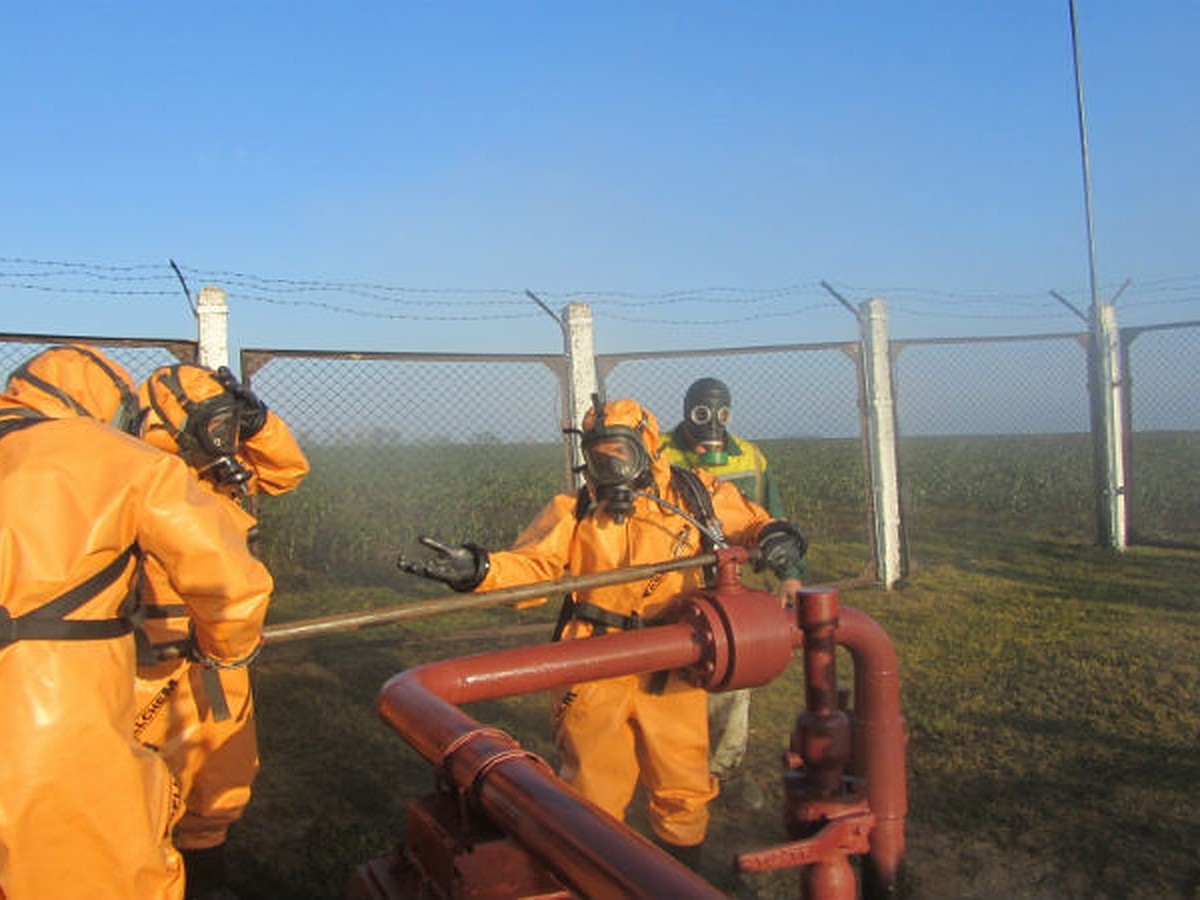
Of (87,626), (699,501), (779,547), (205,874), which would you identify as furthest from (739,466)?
(87,626)

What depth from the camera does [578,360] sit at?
22.6ft

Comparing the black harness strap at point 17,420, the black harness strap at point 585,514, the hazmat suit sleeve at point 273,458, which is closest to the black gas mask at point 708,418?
the black harness strap at point 585,514

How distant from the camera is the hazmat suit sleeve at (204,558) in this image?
245 cm

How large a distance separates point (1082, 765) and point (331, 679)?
14.9 feet

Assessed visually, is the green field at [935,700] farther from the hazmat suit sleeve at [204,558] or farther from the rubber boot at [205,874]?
the hazmat suit sleeve at [204,558]

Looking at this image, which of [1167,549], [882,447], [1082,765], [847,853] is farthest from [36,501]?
[1167,549]

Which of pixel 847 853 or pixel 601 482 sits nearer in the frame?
pixel 847 853

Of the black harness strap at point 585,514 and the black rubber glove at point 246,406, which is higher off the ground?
the black rubber glove at point 246,406

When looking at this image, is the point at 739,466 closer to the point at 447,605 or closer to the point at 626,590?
the point at 626,590

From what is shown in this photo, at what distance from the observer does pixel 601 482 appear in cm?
355

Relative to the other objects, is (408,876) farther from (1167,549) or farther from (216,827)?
(1167,549)

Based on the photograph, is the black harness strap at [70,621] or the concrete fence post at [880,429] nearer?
the black harness strap at [70,621]

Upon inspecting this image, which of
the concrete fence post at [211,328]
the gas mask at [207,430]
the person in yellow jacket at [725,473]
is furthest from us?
the concrete fence post at [211,328]

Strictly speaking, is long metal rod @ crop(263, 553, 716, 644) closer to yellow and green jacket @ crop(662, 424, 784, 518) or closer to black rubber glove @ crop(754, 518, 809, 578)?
black rubber glove @ crop(754, 518, 809, 578)
